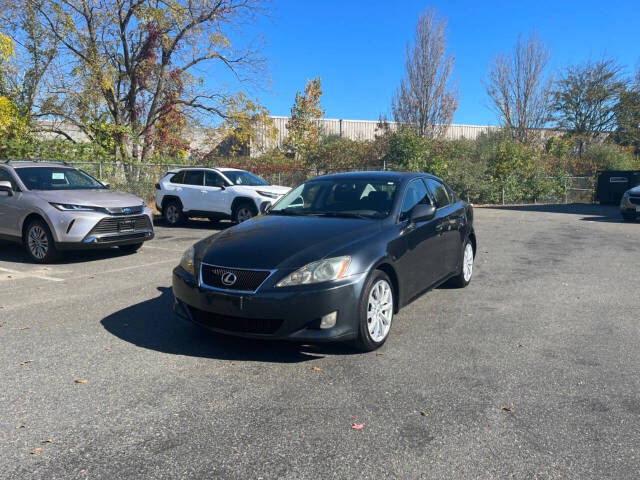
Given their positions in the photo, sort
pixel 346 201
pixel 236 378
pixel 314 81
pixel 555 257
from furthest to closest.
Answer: pixel 314 81
pixel 555 257
pixel 346 201
pixel 236 378

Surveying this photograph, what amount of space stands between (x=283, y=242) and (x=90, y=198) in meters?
5.51

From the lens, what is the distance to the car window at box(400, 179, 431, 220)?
537 cm

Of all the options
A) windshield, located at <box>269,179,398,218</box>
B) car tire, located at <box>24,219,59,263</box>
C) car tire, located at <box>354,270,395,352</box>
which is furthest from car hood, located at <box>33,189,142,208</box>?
car tire, located at <box>354,270,395,352</box>

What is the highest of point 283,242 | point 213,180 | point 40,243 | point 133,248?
point 213,180

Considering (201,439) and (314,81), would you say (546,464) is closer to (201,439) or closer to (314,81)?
(201,439)

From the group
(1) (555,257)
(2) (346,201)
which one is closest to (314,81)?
(1) (555,257)

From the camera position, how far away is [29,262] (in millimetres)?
8852

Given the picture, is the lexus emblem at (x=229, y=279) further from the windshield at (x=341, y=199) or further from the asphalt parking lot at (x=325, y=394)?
the windshield at (x=341, y=199)

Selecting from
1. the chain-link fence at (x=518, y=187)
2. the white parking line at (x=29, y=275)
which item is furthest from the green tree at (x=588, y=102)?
the white parking line at (x=29, y=275)

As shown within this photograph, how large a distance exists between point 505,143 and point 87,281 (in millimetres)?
24025

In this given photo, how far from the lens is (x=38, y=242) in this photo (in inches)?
341

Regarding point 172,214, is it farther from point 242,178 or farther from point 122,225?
point 122,225

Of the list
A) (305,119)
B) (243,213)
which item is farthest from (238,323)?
(305,119)

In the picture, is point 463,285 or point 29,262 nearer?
point 463,285
